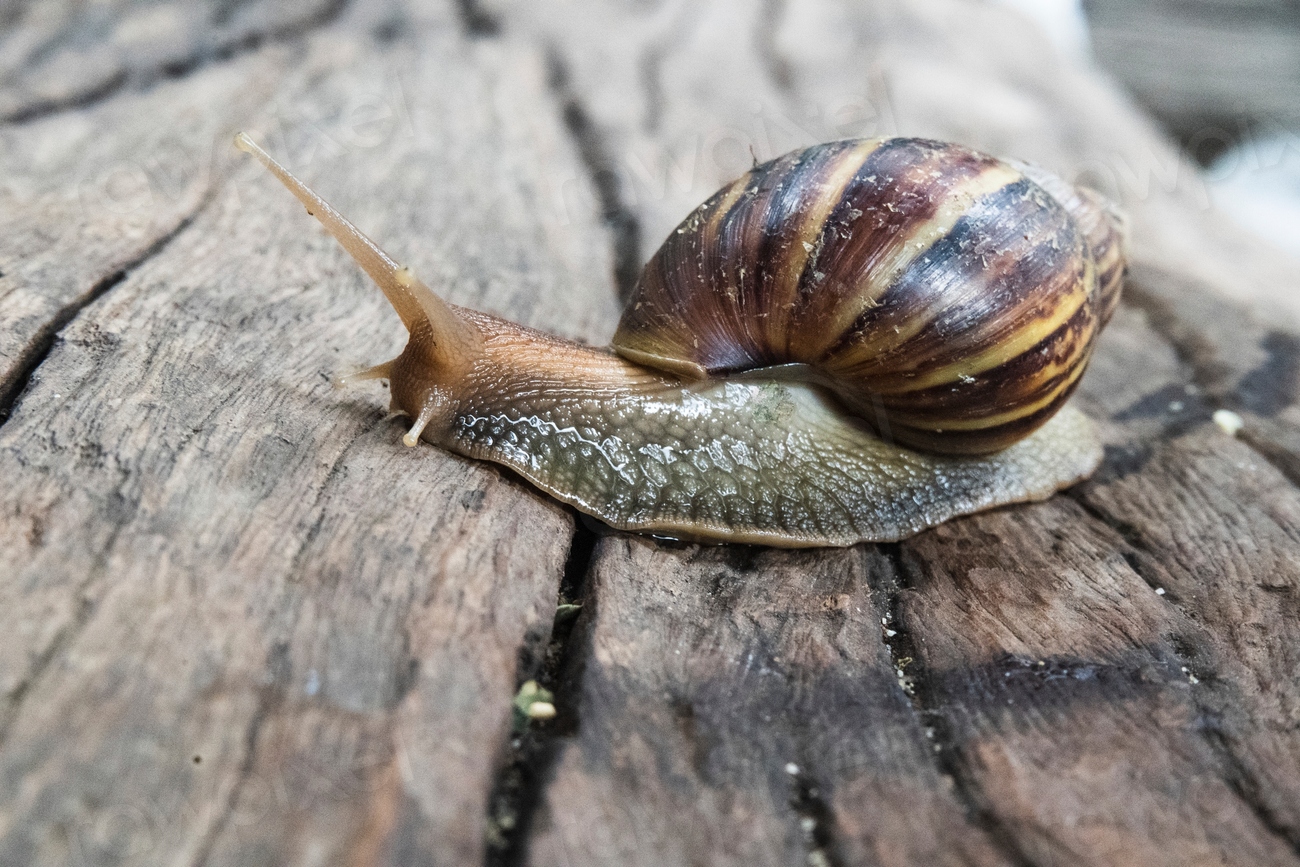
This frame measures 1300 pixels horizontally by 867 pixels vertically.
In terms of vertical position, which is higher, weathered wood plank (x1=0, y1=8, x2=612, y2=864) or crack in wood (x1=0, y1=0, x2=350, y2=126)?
weathered wood plank (x1=0, y1=8, x2=612, y2=864)

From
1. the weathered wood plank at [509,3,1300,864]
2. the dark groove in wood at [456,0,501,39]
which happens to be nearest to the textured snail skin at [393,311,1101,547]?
the weathered wood plank at [509,3,1300,864]

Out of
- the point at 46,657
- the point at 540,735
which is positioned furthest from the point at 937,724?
the point at 46,657

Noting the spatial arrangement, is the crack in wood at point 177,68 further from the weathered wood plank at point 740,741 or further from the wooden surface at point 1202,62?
the wooden surface at point 1202,62

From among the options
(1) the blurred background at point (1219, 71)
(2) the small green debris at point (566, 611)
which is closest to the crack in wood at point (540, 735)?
(2) the small green debris at point (566, 611)

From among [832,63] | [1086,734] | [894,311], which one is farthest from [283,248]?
[832,63]

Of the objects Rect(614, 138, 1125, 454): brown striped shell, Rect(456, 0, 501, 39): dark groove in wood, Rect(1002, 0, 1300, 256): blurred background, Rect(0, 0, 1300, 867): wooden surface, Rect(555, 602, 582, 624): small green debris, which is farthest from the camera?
Rect(1002, 0, 1300, 256): blurred background

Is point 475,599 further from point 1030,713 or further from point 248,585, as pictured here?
point 1030,713

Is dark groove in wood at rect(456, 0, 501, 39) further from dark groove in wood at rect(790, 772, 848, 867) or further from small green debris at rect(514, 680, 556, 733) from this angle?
dark groove in wood at rect(790, 772, 848, 867)

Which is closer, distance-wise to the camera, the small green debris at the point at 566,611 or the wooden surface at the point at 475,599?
the wooden surface at the point at 475,599
